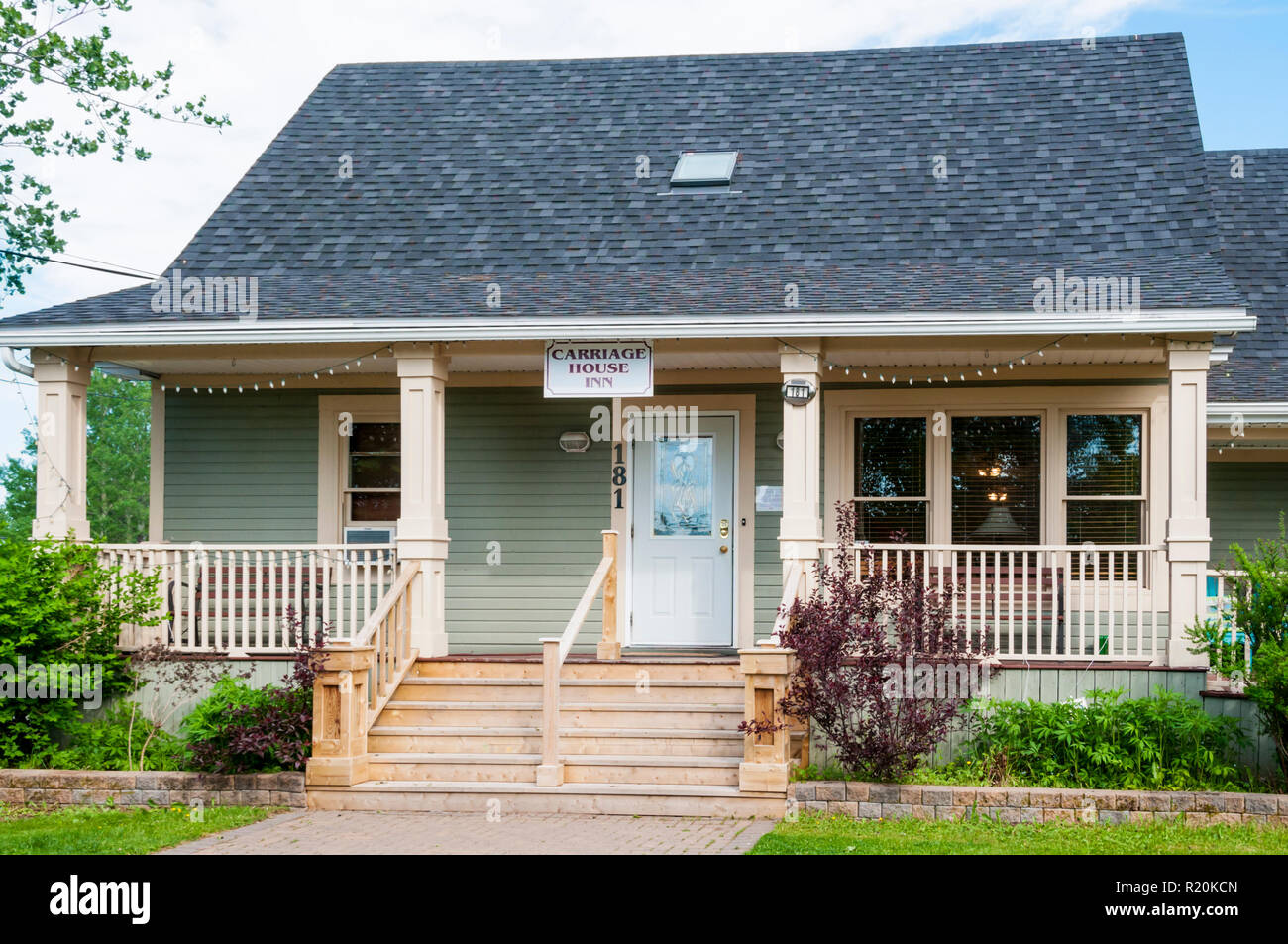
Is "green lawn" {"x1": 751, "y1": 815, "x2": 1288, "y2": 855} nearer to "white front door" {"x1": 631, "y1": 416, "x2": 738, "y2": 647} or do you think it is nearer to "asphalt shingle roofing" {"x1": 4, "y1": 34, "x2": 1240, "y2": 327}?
"white front door" {"x1": 631, "y1": 416, "x2": 738, "y2": 647}

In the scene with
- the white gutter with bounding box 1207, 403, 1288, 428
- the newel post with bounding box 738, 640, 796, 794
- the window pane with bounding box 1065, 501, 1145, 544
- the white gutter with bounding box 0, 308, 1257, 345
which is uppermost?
the white gutter with bounding box 0, 308, 1257, 345

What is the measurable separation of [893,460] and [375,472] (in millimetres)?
4985

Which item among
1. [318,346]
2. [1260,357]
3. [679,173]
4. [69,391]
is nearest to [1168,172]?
[1260,357]

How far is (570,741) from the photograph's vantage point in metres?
9.15

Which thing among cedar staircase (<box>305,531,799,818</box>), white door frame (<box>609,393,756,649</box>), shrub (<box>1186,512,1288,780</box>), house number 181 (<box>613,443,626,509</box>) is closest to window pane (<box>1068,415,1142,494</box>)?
shrub (<box>1186,512,1288,780</box>)

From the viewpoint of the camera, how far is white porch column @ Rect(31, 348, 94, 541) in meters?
10.2

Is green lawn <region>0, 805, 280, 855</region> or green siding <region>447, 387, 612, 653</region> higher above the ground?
green siding <region>447, 387, 612, 653</region>

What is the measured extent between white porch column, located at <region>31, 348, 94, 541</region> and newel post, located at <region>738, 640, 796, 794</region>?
5679 millimetres

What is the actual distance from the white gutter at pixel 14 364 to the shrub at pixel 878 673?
6770 millimetres

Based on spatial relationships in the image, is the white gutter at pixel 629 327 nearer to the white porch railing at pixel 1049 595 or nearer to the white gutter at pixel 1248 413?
the white gutter at pixel 1248 413

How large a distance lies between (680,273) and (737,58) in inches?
172

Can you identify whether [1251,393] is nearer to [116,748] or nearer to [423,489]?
[423,489]

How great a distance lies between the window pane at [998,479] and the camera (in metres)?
11.4
